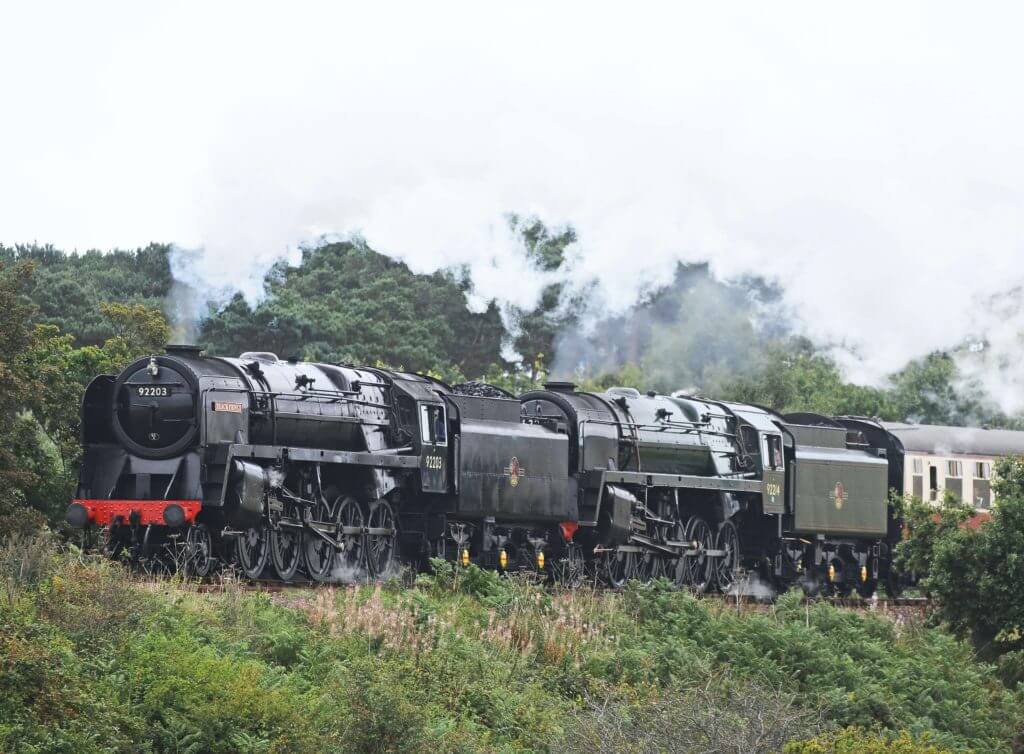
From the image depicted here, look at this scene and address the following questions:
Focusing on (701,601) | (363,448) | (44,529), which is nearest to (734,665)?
(701,601)

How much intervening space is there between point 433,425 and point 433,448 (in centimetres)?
40

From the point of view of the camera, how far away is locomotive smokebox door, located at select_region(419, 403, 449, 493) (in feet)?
82.1

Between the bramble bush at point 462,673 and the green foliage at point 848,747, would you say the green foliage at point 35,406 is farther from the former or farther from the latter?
the green foliage at point 848,747

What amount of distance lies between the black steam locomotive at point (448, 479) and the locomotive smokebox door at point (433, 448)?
36mm

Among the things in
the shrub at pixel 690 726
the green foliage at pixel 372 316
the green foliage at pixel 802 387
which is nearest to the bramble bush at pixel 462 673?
the shrub at pixel 690 726

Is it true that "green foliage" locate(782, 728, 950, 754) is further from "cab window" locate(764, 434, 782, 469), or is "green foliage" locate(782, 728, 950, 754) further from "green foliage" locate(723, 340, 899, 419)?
"green foliage" locate(723, 340, 899, 419)

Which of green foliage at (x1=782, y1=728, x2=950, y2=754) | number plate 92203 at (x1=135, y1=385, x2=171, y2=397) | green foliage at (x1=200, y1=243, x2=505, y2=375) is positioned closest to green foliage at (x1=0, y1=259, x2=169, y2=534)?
number plate 92203 at (x1=135, y1=385, x2=171, y2=397)

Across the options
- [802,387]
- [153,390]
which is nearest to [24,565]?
[153,390]

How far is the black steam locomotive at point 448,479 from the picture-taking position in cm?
2230

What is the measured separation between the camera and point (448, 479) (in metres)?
25.5

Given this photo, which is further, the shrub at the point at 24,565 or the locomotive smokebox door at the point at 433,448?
the locomotive smokebox door at the point at 433,448

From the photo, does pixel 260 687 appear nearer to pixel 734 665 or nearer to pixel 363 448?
pixel 734 665

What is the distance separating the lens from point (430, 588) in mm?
22188

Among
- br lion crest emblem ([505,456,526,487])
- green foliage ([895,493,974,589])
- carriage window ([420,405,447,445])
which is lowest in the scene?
green foliage ([895,493,974,589])
